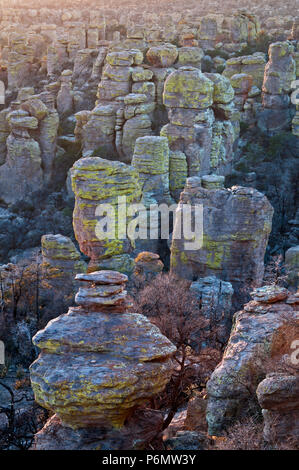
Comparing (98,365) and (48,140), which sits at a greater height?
(98,365)

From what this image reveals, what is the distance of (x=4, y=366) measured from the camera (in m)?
22.2

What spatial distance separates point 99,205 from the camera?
24703 mm

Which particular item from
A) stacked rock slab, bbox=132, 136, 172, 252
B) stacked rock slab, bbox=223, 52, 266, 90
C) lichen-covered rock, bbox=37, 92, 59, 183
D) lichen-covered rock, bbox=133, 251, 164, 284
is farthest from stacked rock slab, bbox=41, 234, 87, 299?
stacked rock slab, bbox=223, 52, 266, 90

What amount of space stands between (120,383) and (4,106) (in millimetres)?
42199

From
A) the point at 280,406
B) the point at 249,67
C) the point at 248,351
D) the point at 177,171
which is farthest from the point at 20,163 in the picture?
the point at 280,406

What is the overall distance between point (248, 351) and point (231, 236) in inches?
435

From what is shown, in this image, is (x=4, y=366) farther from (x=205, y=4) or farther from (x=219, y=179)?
(x=205, y=4)

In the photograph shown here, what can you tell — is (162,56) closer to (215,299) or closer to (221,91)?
(221,91)

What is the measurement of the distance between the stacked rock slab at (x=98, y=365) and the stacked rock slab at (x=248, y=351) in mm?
1557

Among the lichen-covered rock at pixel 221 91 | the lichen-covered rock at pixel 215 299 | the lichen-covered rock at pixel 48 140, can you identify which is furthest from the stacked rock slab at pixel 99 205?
the lichen-covered rock at pixel 48 140

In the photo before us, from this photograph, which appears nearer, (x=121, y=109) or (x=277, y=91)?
(x=121, y=109)

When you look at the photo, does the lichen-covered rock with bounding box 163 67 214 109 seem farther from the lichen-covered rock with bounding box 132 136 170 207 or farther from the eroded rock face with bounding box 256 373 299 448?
the eroded rock face with bounding box 256 373 299 448

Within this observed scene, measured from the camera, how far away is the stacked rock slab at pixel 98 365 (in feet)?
40.7

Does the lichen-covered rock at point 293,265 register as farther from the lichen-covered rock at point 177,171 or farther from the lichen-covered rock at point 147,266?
the lichen-covered rock at point 177,171
